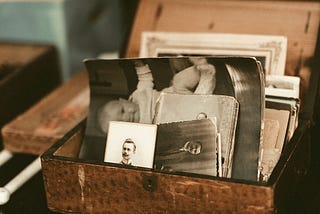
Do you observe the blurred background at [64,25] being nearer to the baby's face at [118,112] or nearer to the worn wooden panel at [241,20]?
the worn wooden panel at [241,20]

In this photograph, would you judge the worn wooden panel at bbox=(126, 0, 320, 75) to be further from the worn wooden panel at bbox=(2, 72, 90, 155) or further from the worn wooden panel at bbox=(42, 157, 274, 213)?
the worn wooden panel at bbox=(42, 157, 274, 213)

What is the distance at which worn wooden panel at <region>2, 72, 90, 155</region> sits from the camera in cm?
118

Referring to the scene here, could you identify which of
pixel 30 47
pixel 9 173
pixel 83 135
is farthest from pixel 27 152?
pixel 30 47

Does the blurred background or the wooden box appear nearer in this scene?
the wooden box

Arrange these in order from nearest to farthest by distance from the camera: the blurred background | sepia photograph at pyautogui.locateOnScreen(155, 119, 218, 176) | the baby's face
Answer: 1. sepia photograph at pyautogui.locateOnScreen(155, 119, 218, 176)
2. the baby's face
3. the blurred background

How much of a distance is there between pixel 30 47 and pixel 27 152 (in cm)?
42

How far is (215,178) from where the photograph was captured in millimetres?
797

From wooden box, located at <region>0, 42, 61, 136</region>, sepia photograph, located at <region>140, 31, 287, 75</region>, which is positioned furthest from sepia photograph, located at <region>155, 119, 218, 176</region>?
wooden box, located at <region>0, 42, 61, 136</region>

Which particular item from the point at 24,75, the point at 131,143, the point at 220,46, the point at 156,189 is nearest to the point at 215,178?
the point at 156,189

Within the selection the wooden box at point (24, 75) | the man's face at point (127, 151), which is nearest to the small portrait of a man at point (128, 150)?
the man's face at point (127, 151)

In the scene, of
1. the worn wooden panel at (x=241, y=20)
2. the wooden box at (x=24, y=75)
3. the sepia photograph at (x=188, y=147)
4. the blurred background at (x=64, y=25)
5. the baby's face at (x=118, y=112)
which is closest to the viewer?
the sepia photograph at (x=188, y=147)

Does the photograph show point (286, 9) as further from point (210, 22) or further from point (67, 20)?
point (67, 20)

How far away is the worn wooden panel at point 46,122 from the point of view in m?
1.18

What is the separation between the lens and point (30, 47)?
1.50 meters
